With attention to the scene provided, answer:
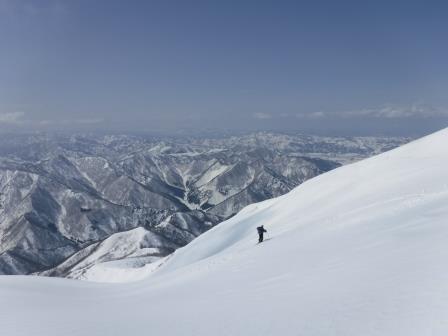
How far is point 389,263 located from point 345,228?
14.2 m

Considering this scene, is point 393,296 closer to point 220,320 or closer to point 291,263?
point 220,320

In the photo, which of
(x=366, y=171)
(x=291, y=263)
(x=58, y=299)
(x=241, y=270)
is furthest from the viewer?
(x=366, y=171)

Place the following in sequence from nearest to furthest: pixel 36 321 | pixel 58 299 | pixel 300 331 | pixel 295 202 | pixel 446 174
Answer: pixel 300 331 → pixel 36 321 → pixel 58 299 → pixel 446 174 → pixel 295 202

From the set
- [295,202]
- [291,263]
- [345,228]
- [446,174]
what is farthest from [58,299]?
[295,202]

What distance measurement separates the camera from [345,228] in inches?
1347

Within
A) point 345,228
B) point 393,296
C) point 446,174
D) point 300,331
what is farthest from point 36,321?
point 446,174

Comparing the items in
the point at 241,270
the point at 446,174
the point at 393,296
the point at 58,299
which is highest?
the point at 446,174

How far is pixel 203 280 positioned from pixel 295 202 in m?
49.2

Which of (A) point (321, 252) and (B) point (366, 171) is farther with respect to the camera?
(B) point (366, 171)

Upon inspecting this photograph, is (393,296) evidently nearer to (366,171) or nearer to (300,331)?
(300,331)

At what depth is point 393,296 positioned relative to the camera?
52.9 feet

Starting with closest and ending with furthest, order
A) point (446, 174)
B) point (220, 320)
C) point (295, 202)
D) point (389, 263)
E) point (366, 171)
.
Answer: point (220, 320) < point (389, 263) < point (446, 174) < point (366, 171) < point (295, 202)

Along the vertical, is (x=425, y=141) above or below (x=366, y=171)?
above

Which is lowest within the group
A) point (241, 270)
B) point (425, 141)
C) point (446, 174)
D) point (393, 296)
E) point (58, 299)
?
point (58, 299)
